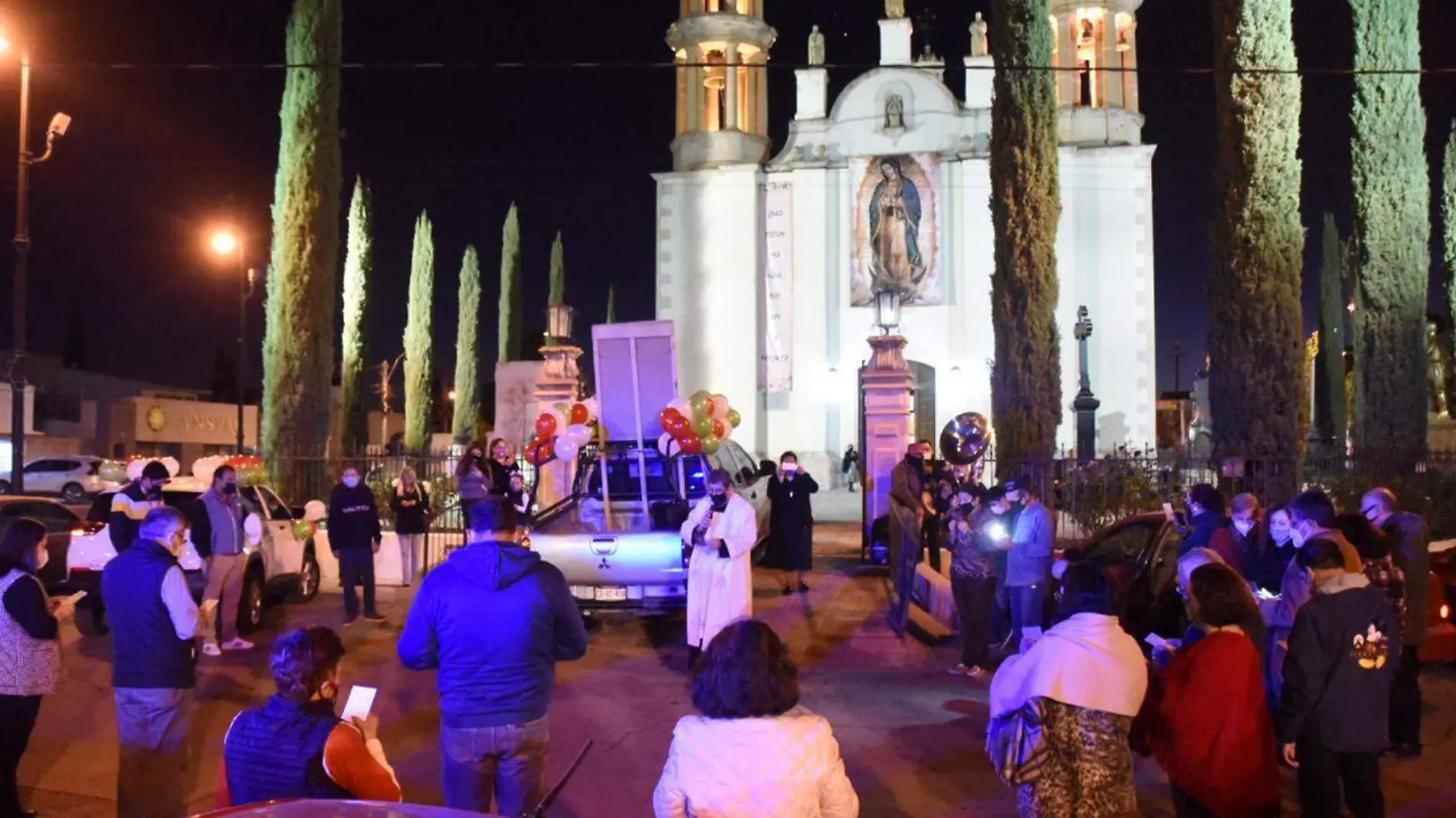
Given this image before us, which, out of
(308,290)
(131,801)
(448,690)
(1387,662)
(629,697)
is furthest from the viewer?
(308,290)

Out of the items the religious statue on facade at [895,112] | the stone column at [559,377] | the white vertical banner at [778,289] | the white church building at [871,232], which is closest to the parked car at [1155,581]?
the stone column at [559,377]

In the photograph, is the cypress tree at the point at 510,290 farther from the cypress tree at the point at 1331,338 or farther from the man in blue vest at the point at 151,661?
the man in blue vest at the point at 151,661

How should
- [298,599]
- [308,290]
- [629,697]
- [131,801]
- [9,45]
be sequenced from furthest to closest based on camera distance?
[308,290], [9,45], [298,599], [629,697], [131,801]

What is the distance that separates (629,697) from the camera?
9.23 metres

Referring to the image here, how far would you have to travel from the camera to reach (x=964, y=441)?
16.1 m

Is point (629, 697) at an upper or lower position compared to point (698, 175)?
lower

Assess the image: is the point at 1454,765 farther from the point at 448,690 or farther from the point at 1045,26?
the point at 1045,26

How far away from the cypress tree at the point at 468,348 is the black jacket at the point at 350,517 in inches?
1067

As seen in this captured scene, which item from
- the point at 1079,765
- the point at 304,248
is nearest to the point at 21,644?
the point at 1079,765

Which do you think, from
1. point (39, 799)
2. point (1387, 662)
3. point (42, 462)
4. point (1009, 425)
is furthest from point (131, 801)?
point (42, 462)

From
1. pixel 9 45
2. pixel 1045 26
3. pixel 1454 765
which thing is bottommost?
pixel 1454 765

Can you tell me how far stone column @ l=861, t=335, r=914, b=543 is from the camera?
17.4m

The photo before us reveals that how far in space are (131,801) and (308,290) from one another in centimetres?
1458

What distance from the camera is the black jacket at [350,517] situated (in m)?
11.8
